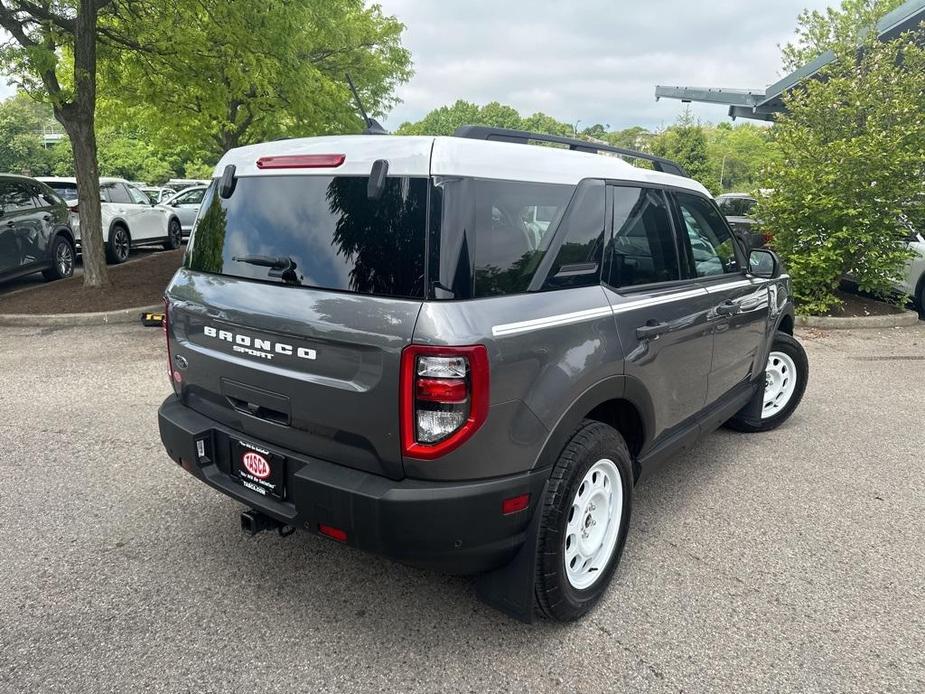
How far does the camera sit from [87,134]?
29.0 ft

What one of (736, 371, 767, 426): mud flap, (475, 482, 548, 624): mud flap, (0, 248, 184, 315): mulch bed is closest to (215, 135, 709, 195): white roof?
(475, 482, 548, 624): mud flap

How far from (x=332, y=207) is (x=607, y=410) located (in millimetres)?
1455

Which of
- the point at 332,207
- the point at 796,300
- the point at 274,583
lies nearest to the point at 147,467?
the point at 274,583

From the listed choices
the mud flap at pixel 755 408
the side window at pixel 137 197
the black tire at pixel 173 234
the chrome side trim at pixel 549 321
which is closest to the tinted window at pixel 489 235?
the chrome side trim at pixel 549 321

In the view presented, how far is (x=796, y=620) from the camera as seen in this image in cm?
265

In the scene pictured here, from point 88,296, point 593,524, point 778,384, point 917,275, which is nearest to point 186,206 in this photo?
point 88,296

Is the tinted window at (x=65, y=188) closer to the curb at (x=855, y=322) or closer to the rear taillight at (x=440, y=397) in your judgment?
the rear taillight at (x=440, y=397)

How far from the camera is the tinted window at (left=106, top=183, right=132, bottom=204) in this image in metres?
12.9

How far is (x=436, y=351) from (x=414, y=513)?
0.54 m

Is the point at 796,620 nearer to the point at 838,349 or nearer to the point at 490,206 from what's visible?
the point at 490,206

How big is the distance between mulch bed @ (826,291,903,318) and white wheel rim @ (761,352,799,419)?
17.5 ft

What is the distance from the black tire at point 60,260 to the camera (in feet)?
34.5

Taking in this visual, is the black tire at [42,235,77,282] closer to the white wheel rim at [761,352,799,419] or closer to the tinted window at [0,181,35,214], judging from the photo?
the tinted window at [0,181,35,214]

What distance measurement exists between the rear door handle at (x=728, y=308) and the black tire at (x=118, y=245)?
12.3 meters
